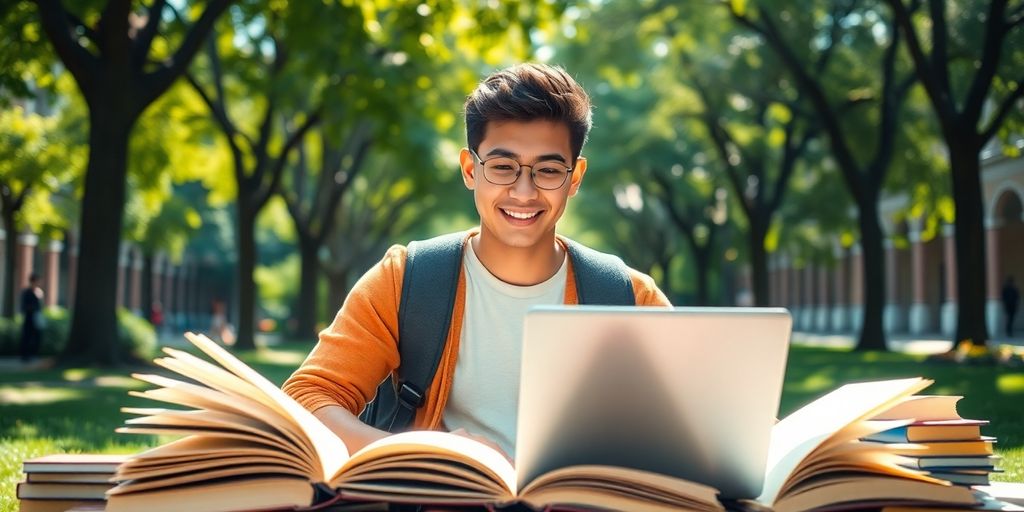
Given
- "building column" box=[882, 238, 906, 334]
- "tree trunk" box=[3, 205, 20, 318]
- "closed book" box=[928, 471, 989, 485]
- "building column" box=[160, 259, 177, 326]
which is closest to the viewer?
"closed book" box=[928, 471, 989, 485]

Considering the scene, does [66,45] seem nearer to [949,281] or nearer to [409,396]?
[409,396]

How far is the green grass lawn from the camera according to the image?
18.8 feet

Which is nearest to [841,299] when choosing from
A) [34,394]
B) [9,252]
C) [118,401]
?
[9,252]

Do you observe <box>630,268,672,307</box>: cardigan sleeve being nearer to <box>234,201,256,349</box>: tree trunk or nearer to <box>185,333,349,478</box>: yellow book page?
<box>185,333,349,478</box>: yellow book page

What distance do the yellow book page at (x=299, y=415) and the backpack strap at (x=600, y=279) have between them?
101 centimetres

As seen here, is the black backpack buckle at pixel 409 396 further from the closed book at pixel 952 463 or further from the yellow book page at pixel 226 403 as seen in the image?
the closed book at pixel 952 463

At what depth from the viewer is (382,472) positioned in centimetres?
212

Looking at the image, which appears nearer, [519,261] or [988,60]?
[519,261]

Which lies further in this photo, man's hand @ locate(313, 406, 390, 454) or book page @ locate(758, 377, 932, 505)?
man's hand @ locate(313, 406, 390, 454)

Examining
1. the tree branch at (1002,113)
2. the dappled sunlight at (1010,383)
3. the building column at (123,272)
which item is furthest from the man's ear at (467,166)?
the building column at (123,272)

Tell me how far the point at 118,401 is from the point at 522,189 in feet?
23.9

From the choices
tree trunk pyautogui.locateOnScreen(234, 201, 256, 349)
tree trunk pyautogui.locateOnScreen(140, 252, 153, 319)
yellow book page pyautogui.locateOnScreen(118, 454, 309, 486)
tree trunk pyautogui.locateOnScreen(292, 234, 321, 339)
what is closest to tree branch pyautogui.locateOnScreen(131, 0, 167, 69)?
tree trunk pyautogui.locateOnScreen(234, 201, 256, 349)

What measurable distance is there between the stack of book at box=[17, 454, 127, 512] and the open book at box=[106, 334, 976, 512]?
1.31 ft

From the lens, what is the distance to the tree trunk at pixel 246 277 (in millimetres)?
22344
